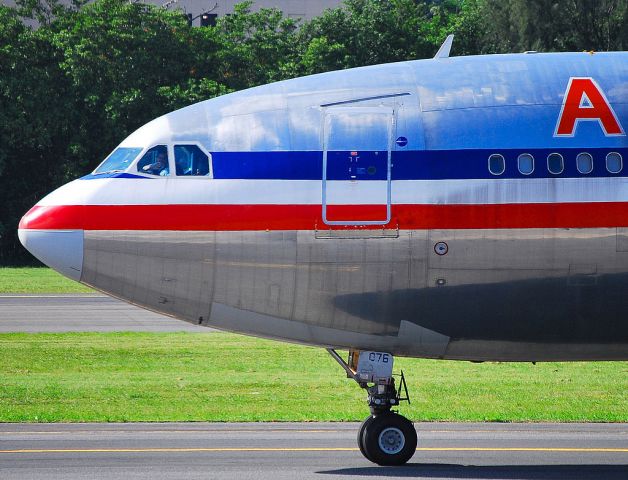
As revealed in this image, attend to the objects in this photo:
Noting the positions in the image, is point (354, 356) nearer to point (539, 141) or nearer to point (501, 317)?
point (501, 317)

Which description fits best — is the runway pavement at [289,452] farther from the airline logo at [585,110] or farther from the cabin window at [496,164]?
the airline logo at [585,110]

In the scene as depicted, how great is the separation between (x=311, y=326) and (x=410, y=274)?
1392 mm

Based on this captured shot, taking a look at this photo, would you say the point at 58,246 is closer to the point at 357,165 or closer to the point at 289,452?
the point at 357,165

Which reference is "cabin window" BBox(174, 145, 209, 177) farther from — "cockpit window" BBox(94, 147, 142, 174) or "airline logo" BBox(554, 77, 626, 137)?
"airline logo" BBox(554, 77, 626, 137)

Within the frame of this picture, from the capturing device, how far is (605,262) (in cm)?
1409

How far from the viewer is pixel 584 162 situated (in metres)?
14.2

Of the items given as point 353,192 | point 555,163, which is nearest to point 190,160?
point 353,192

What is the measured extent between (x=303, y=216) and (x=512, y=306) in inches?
109

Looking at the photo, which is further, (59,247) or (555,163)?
(555,163)

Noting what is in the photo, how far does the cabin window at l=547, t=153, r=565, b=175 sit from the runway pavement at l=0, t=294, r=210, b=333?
19.2 m

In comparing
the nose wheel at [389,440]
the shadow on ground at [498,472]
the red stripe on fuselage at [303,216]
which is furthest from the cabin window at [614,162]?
the nose wheel at [389,440]

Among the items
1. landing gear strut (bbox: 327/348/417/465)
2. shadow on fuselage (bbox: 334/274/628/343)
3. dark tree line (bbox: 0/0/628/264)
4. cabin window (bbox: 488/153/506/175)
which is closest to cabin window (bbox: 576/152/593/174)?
cabin window (bbox: 488/153/506/175)

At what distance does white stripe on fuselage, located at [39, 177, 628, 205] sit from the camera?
14.0 metres

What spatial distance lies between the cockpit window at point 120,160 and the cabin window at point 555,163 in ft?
16.6
